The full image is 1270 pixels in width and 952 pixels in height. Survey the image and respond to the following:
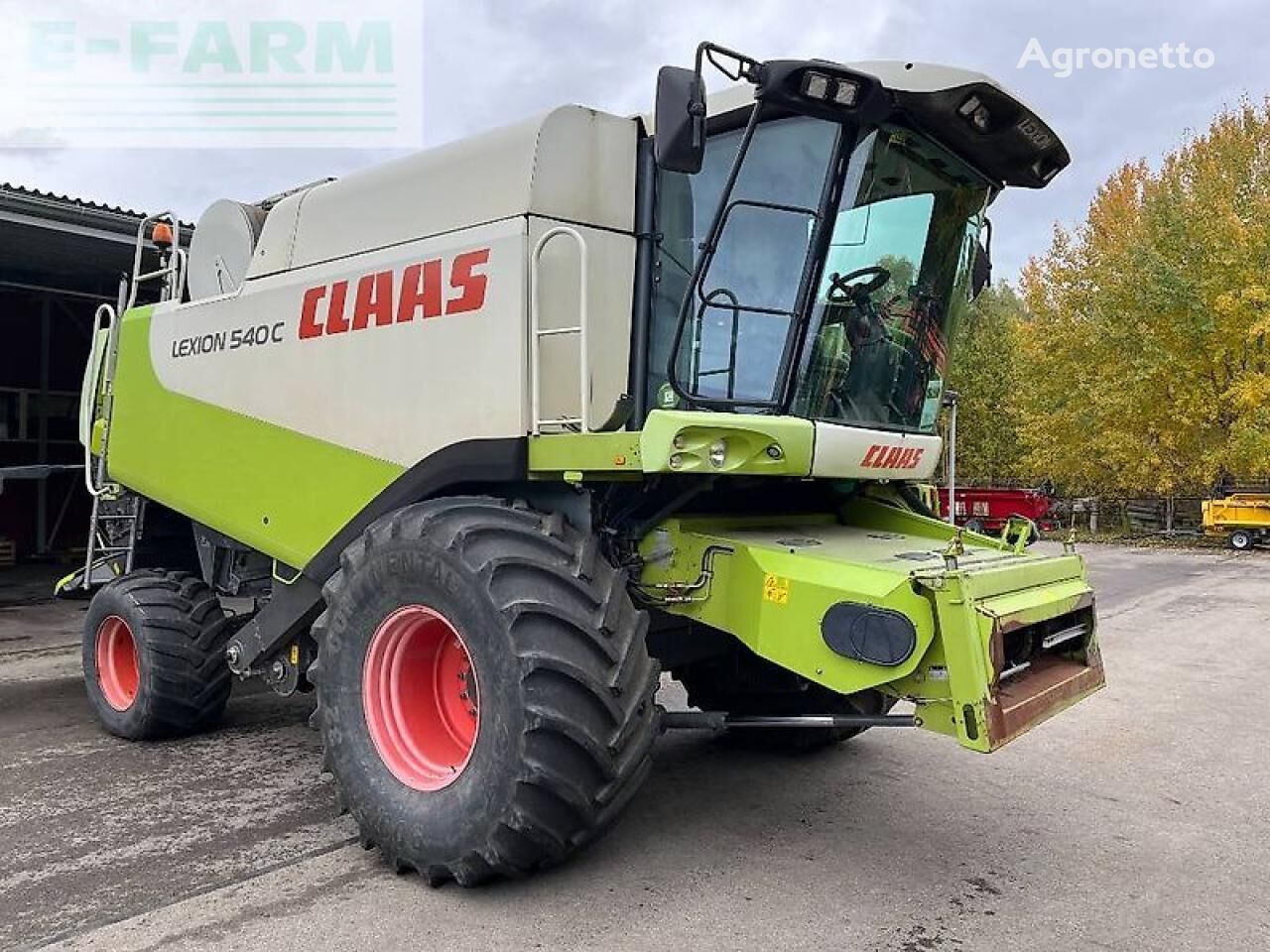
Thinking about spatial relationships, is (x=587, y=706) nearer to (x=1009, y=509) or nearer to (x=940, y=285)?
(x=940, y=285)

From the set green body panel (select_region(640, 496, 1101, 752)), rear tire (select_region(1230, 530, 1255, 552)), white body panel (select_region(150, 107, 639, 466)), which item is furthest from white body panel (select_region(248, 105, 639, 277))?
rear tire (select_region(1230, 530, 1255, 552))

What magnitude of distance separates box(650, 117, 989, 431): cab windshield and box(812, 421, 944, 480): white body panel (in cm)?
11

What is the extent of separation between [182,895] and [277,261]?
2792mm

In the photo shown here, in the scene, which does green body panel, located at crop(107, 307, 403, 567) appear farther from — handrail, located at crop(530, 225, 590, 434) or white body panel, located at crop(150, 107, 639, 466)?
handrail, located at crop(530, 225, 590, 434)

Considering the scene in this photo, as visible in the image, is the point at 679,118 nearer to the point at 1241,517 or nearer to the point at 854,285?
the point at 854,285

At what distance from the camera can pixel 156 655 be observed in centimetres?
529

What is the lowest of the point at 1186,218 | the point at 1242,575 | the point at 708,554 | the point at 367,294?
the point at 1242,575

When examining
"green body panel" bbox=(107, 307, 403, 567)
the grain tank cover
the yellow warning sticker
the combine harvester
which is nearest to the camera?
the combine harvester

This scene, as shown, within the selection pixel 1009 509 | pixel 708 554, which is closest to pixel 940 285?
pixel 708 554

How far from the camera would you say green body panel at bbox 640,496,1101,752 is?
317 cm

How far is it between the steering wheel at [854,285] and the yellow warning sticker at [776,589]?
3.39ft

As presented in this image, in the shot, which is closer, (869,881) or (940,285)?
(869,881)

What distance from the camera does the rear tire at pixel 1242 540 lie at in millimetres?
20719

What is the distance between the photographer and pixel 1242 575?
1591 centimetres
